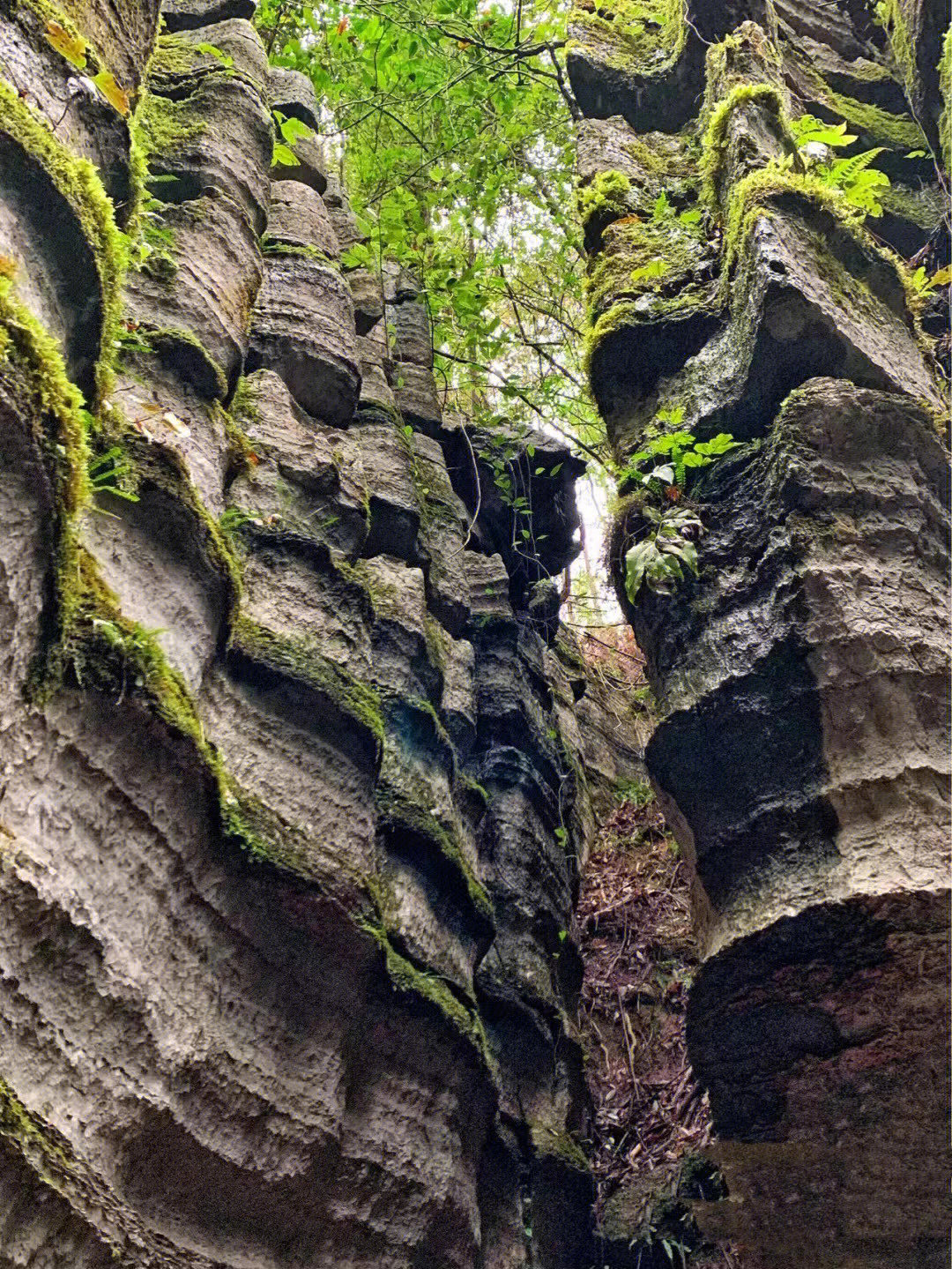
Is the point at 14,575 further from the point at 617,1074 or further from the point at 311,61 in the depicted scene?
the point at 311,61

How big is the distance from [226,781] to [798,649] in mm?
2582

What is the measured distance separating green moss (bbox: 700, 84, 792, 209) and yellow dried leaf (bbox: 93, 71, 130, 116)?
13.1 feet

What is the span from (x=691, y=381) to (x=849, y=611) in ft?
6.29

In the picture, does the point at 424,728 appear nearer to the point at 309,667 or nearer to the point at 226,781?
the point at 309,667

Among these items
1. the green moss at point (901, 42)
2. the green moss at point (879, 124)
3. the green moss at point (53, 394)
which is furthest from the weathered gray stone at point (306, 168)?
the green moss at point (53, 394)

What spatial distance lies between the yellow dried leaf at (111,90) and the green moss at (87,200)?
475 mm

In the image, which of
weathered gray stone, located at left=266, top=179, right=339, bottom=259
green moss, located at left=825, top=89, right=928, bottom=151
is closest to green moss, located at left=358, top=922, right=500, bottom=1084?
weathered gray stone, located at left=266, top=179, right=339, bottom=259

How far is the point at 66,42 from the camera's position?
10.8 ft

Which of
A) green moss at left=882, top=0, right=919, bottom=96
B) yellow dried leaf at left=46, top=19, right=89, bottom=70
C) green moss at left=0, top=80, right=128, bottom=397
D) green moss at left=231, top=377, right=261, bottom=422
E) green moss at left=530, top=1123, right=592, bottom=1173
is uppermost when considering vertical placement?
green moss at left=882, top=0, right=919, bottom=96

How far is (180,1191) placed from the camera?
3057 millimetres

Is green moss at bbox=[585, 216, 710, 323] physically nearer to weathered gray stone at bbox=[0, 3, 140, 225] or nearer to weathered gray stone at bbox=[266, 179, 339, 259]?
weathered gray stone at bbox=[266, 179, 339, 259]

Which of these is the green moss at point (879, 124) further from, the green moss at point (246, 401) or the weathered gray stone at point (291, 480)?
the green moss at point (246, 401)

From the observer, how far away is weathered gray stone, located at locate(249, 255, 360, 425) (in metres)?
5.73

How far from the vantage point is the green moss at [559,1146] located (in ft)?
16.6
